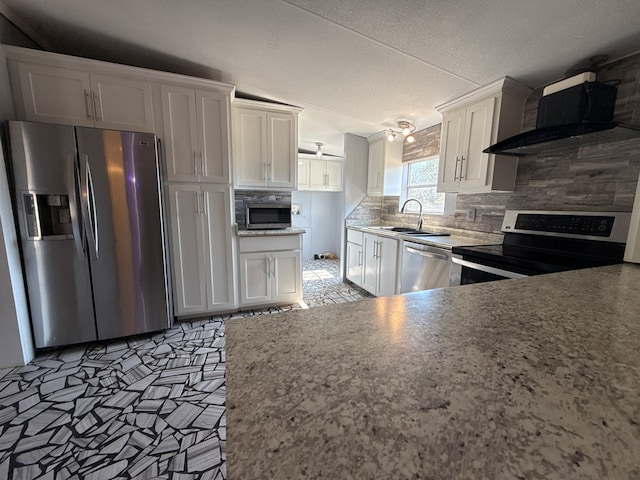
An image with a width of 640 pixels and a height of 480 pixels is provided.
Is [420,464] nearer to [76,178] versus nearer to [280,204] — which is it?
[76,178]

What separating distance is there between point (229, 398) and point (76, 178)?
232 cm

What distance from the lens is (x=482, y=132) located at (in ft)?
7.07

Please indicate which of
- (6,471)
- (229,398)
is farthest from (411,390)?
(6,471)

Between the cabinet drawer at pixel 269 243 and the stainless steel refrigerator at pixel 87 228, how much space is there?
765 millimetres

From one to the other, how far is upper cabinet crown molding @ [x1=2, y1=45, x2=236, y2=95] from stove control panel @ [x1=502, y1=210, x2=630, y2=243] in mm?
2762

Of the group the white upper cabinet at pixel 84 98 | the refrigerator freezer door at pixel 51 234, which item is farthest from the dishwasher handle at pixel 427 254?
the refrigerator freezer door at pixel 51 234

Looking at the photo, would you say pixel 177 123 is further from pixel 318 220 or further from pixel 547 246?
pixel 318 220

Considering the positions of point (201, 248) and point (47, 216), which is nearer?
point (47, 216)

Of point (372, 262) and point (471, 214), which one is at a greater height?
point (471, 214)

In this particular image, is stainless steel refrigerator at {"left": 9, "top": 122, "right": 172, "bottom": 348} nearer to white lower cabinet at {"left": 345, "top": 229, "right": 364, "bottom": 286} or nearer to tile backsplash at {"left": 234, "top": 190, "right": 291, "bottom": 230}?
tile backsplash at {"left": 234, "top": 190, "right": 291, "bottom": 230}

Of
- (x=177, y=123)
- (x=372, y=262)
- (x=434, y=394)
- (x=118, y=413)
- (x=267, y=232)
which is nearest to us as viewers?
→ (x=434, y=394)

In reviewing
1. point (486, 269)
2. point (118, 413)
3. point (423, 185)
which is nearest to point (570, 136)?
point (486, 269)

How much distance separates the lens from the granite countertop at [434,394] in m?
0.30

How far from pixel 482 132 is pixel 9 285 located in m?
3.73
